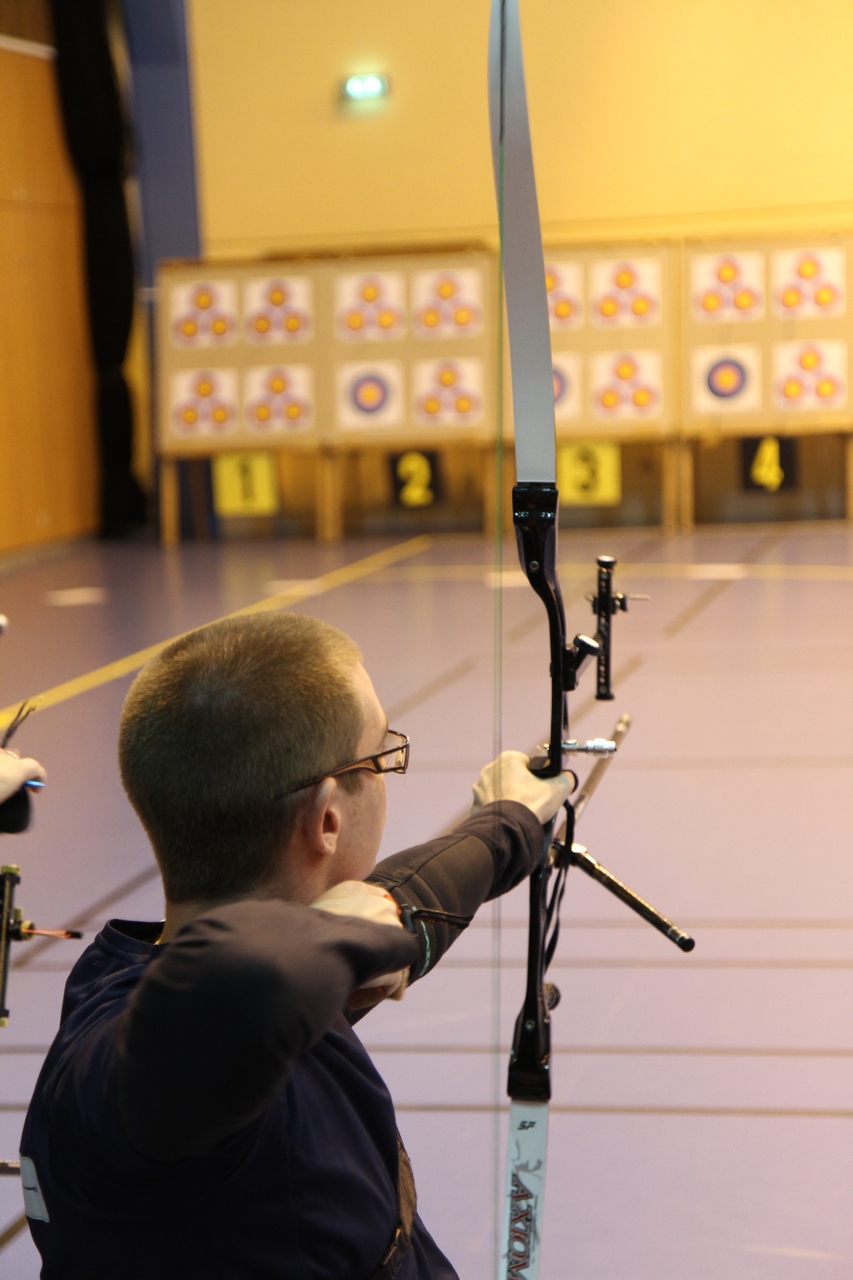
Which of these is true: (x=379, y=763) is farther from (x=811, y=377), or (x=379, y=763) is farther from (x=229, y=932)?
(x=811, y=377)

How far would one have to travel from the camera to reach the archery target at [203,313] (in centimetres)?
496

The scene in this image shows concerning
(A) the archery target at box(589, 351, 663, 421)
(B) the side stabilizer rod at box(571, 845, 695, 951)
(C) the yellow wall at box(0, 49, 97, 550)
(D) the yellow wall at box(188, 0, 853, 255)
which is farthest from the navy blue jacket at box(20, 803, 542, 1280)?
(A) the archery target at box(589, 351, 663, 421)

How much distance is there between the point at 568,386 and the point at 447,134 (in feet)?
2.90

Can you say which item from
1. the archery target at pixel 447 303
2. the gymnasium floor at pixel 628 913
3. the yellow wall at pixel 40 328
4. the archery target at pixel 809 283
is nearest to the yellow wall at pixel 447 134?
the archery target at pixel 809 283

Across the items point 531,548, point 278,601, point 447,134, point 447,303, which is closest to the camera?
point 531,548

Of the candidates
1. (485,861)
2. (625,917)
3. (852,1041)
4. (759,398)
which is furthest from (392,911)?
(759,398)

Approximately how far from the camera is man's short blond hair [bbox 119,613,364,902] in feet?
1.78

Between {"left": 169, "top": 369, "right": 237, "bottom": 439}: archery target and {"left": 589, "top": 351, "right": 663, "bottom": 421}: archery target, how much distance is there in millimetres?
1210

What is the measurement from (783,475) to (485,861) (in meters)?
4.38

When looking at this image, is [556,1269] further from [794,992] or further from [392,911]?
[392,911]

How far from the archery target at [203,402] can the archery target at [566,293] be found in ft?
3.61

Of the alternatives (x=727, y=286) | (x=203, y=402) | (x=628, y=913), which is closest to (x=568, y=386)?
(x=727, y=286)

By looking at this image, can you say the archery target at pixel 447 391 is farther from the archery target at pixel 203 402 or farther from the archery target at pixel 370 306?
the archery target at pixel 203 402

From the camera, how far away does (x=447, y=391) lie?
4.92 metres
